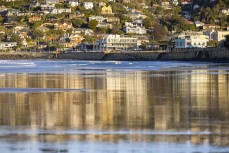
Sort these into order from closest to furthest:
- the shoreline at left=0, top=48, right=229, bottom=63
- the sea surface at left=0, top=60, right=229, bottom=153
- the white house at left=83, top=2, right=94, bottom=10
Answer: the sea surface at left=0, top=60, right=229, bottom=153, the shoreline at left=0, top=48, right=229, bottom=63, the white house at left=83, top=2, right=94, bottom=10

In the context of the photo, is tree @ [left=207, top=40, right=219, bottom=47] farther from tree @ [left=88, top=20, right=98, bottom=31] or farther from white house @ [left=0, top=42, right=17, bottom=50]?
white house @ [left=0, top=42, right=17, bottom=50]

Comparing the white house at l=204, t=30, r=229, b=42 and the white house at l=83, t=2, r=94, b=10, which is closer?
the white house at l=204, t=30, r=229, b=42

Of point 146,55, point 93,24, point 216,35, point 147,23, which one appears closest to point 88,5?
point 147,23

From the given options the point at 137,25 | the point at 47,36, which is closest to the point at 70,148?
the point at 47,36

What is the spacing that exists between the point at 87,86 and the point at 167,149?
1659 centimetres

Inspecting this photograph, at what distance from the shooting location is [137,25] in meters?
172

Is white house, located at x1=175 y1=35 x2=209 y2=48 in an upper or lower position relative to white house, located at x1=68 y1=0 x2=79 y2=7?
lower

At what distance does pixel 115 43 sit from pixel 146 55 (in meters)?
32.0

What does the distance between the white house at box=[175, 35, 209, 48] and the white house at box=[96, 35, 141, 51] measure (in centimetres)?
1001

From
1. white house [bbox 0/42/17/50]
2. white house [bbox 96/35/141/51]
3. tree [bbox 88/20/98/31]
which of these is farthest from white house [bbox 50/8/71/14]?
white house [bbox 96/35/141/51]

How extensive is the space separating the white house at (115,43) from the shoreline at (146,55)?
39.3ft

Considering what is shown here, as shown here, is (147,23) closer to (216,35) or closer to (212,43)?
(216,35)

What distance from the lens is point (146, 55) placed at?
110 m

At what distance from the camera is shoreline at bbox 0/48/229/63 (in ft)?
299
